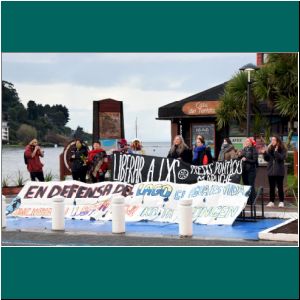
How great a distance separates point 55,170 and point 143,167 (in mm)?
7265

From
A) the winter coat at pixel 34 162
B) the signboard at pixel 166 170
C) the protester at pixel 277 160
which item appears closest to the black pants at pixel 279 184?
the protester at pixel 277 160

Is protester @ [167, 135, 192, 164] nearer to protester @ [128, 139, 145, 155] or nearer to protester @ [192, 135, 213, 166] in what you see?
protester @ [192, 135, 213, 166]

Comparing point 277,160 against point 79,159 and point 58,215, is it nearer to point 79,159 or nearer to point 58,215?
point 58,215

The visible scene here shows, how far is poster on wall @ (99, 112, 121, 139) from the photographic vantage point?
80.0 feet

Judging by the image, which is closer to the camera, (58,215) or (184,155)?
(58,215)

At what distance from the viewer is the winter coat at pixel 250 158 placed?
49.5 feet

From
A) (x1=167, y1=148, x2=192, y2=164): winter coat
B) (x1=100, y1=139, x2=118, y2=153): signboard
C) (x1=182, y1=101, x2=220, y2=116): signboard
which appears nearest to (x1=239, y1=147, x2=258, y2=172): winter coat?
(x1=167, y1=148, x2=192, y2=164): winter coat

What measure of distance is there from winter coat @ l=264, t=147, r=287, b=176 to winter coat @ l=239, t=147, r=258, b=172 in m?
0.33

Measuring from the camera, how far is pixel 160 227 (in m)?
13.2

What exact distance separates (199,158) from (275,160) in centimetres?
183

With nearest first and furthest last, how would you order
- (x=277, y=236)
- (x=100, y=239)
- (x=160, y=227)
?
(x=277, y=236) → (x=100, y=239) → (x=160, y=227)

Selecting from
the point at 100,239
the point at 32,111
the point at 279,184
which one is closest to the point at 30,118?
the point at 32,111

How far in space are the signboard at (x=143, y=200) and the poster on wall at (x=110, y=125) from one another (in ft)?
29.2

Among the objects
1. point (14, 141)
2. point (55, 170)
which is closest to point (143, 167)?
point (14, 141)
